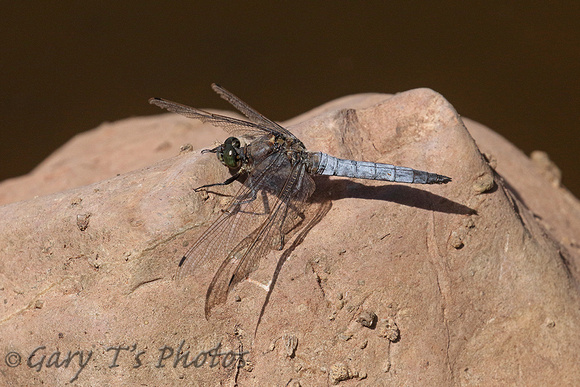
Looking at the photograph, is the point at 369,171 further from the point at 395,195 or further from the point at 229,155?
the point at 229,155

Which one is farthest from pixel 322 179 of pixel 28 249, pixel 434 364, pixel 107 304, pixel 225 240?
pixel 28 249

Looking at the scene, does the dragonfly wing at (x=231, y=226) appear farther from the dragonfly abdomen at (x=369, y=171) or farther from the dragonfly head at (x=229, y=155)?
the dragonfly abdomen at (x=369, y=171)

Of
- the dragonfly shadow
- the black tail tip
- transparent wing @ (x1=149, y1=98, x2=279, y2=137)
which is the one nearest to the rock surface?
the dragonfly shadow

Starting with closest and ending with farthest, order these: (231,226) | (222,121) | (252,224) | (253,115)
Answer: (231,226) → (252,224) → (222,121) → (253,115)

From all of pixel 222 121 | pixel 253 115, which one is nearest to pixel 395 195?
pixel 253 115

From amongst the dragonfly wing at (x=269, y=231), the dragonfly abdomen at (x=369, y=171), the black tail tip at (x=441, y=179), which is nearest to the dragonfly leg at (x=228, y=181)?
the dragonfly wing at (x=269, y=231)

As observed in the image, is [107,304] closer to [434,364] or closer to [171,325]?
[171,325]

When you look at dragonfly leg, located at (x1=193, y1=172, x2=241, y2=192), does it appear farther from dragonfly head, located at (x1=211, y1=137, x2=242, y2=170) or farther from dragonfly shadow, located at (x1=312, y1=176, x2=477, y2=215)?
dragonfly shadow, located at (x1=312, y1=176, x2=477, y2=215)

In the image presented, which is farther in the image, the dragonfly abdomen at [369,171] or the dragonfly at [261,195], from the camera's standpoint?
the dragonfly abdomen at [369,171]
